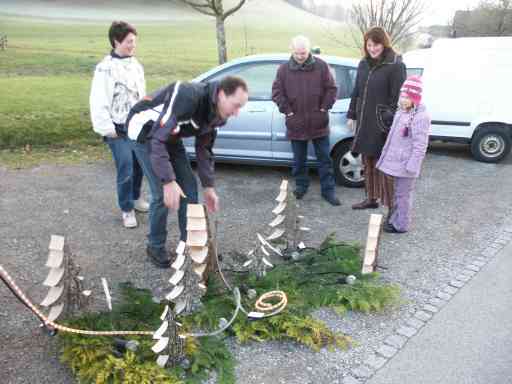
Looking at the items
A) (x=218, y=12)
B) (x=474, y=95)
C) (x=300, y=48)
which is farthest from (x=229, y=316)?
(x=218, y=12)

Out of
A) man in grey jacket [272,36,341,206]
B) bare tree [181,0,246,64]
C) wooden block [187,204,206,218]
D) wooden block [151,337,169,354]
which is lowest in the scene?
wooden block [151,337,169,354]

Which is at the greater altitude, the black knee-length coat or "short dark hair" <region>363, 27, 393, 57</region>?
"short dark hair" <region>363, 27, 393, 57</region>

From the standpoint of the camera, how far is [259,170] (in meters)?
7.26

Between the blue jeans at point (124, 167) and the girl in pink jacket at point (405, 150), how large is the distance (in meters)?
2.48

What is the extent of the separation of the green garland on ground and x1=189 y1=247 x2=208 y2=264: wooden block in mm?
315

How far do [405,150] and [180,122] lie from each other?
2421mm

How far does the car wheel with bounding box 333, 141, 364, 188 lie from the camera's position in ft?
20.7

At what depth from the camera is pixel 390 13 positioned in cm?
1224

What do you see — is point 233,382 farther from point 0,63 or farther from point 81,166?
point 0,63

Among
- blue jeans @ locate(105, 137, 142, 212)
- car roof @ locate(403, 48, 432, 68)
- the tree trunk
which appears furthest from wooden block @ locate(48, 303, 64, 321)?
the tree trunk

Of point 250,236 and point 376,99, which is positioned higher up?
point 376,99

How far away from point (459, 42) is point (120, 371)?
7.71m

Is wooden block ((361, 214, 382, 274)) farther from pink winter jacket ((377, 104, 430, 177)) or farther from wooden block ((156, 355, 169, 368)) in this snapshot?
wooden block ((156, 355, 169, 368))

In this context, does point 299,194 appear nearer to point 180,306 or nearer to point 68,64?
point 180,306
